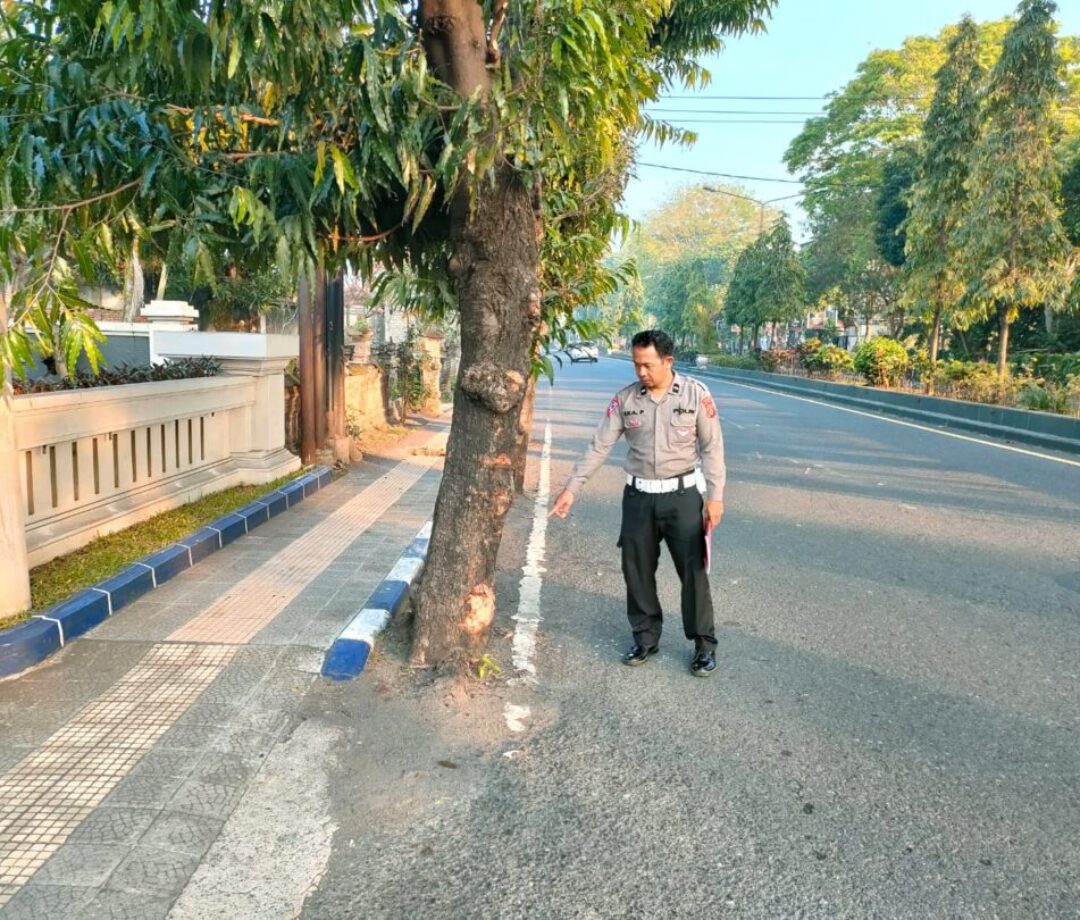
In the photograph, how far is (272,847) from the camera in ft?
9.59

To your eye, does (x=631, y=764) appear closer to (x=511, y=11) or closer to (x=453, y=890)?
(x=453, y=890)

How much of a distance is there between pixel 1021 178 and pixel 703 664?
18850mm

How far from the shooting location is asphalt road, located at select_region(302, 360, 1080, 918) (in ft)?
9.04

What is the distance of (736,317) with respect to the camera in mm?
48219

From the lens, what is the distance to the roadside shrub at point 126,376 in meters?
5.94

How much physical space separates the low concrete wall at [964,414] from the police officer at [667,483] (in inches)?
474

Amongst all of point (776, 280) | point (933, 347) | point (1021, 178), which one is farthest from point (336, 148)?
point (776, 280)

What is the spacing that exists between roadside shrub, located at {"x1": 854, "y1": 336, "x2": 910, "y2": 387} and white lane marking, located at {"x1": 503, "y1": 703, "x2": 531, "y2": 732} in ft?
79.8

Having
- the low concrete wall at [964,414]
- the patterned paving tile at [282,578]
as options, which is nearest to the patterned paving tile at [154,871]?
the patterned paving tile at [282,578]

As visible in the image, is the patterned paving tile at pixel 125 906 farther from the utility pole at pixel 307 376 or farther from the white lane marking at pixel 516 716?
the utility pole at pixel 307 376

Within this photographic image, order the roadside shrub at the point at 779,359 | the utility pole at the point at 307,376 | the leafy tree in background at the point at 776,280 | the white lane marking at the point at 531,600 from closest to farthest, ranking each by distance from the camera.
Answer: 1. the white lane marking at the point at 531,600
2. the utility pole at the point at 307,376
3. the roadside shrub at the point at 779,359
4. the leafy tree in background at the point at 776,280

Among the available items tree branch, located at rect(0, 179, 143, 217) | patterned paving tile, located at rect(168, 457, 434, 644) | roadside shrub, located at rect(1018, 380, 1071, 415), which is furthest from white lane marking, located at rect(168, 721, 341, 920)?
roadside shrub, located at rect(1018, 380, 1071, 415)

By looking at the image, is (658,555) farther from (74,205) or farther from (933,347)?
(933,347)

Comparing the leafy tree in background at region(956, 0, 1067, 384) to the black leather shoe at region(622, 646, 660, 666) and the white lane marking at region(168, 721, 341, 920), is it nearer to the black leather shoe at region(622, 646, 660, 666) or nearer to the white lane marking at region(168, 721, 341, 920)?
the black leather shoe at region(622, 646, 660, 666)
